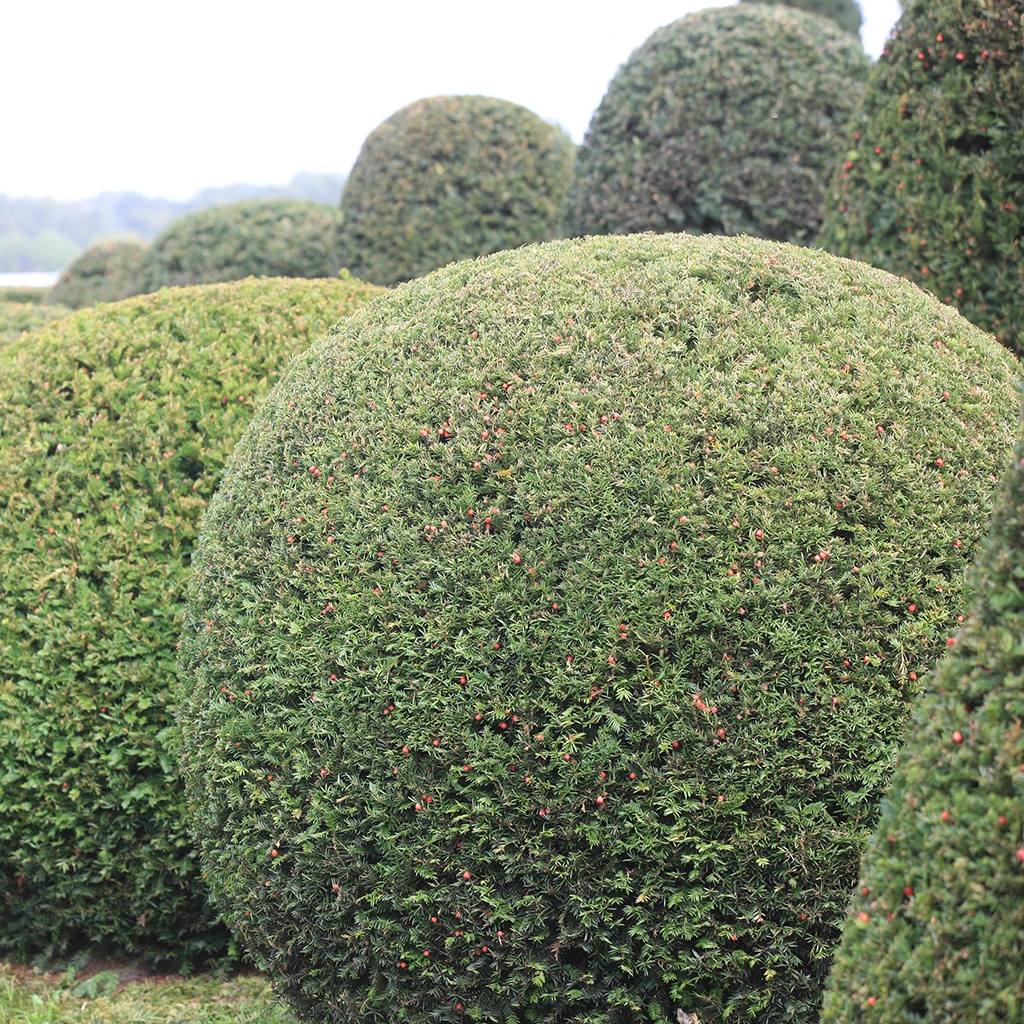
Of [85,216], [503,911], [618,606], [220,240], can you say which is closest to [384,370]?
[618,606]

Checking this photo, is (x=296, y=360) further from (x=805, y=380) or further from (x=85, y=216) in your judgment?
(x=85, y=216)

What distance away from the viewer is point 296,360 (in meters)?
3.54

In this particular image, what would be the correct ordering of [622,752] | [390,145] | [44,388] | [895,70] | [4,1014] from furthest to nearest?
1. [390,145]
2. [895,70]
3. [44,388]
4. [4,1014]
5. [622,752]

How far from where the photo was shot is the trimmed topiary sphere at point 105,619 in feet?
11.9

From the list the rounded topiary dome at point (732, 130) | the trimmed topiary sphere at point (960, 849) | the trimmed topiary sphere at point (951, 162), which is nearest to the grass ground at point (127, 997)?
the trimmed topiary sphere at point (960, 849)

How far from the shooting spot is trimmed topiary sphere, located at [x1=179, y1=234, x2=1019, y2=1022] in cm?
244

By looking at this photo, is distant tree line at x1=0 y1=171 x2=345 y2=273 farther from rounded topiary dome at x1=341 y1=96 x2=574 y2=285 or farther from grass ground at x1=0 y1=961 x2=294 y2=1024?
grass ground at x1=0 y1=961 x2=294 y2=1024

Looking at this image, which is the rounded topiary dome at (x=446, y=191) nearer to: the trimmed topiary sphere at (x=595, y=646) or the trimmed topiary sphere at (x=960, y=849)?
the trimmed topiary sphere at (x=595, y=646)

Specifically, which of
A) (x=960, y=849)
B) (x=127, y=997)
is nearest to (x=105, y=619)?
(x=127, y=997)

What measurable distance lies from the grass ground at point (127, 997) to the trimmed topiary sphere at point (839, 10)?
825 inches

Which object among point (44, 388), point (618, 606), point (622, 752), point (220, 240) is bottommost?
point (622, 752)

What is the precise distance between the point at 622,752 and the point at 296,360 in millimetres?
1876

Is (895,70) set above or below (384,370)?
above

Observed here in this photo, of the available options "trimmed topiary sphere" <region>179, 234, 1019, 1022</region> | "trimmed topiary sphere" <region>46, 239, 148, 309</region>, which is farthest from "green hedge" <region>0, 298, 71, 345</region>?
"trimmed topiary sphere" <region>46, 239, 148, 309</region>
